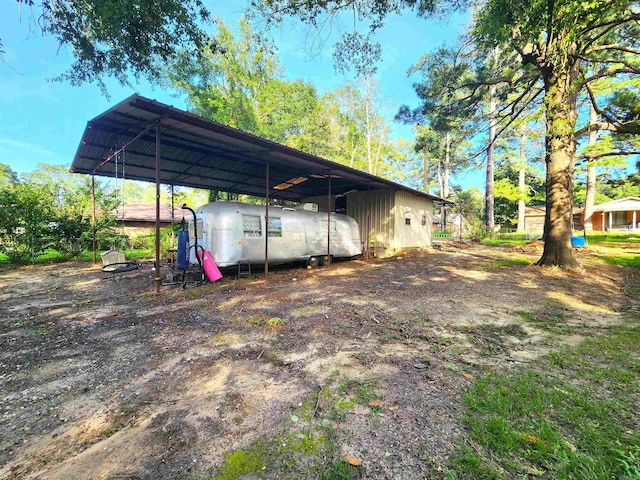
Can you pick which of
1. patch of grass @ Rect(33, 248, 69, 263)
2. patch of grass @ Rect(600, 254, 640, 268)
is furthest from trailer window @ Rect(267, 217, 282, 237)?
patch of grass @ Rect(600, 254, 640, 268)

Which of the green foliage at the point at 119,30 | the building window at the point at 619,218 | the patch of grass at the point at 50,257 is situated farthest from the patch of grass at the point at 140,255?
the building window at the point at 619,218

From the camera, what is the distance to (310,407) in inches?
88.7

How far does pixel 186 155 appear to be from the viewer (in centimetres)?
882

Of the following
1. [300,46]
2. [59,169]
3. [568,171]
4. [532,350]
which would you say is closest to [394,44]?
[300,46]

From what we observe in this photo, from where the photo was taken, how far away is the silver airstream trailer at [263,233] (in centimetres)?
782

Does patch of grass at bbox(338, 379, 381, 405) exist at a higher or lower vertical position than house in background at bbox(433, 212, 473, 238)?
lower

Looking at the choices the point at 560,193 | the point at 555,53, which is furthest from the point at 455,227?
the point at 555,53

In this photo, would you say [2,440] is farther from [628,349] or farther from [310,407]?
[628,349]

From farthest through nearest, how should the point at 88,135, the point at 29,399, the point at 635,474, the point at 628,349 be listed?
1. the point at 88,135
2. the point at 628,349
3. the point at 29,399
4. the point at 635,474

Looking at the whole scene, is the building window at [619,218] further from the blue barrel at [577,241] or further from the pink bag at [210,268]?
the pink bag at [210,268]

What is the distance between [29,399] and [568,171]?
12.6 meters

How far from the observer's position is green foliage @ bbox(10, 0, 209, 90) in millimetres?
4566

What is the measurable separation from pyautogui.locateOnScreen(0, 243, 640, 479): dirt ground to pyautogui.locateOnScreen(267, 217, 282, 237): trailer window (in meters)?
2.71

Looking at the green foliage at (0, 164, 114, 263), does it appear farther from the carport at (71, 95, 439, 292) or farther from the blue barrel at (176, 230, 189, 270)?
the blue barrel at (176, 230, 189, 270)
